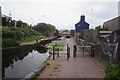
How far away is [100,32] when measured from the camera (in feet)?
87.7

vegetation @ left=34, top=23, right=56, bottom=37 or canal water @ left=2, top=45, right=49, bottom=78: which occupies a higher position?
vegetation @ left=34, top=23, right=56, bottom=37

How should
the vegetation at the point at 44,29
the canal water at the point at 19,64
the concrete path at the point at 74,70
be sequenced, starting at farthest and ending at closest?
1. the vegetation at the point at 44,29
2. the canal water at the point at 19,64
3. the concrete path at the point at 74,70

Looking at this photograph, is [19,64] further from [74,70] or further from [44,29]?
[44,29]

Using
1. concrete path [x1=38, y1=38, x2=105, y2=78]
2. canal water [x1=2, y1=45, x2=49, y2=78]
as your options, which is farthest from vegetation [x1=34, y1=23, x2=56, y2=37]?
concrete path [x1=38, y1=38, x2=105, y2=78]

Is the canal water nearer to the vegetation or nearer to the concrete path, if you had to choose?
the concrete path

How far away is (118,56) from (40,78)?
4.60 m

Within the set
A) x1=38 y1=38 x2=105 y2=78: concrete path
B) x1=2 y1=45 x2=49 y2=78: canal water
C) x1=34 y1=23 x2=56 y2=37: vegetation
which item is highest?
x1=34 y1=23 x2=56 y2=37: vegetation

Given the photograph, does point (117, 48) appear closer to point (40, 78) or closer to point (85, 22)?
point (40, 78)

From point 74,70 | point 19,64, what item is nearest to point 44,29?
point 19,64

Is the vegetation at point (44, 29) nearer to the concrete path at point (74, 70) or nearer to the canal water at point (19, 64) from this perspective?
the canal water at point (19, 64)

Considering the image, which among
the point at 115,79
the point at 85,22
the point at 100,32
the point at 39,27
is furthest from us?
the point at 39,27

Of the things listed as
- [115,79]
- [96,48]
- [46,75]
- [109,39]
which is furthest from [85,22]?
[115,79]

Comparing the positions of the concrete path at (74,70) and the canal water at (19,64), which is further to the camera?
the canal water at (19,64)

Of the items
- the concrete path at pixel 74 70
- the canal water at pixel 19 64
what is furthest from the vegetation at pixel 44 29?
the concrete path at pixel 74 70
